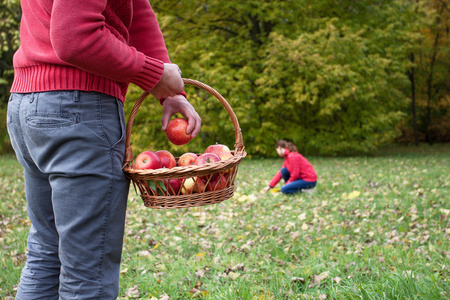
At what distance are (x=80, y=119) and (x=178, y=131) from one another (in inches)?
22.0

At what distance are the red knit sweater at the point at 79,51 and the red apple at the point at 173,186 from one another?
0.39 metres

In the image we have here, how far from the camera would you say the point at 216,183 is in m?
1.67

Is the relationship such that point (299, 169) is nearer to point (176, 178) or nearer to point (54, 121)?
point (176, 178)

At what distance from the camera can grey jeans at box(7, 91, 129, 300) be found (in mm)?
1308

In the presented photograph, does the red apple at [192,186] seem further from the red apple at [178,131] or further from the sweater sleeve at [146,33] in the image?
the sweater sleeve at [146,33]

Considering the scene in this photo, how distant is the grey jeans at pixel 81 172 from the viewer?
1308 millimetres

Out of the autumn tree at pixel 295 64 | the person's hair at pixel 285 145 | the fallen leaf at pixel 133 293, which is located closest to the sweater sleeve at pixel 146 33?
the fallen leaf at pixel 133 293

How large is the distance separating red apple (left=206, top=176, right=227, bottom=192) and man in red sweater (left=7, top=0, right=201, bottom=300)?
1.20ft

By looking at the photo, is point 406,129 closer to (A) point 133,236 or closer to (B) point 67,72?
(A) point 133,236

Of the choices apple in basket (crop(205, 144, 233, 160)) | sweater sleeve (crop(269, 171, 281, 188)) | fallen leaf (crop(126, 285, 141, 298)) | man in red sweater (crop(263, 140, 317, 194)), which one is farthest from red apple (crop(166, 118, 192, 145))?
sweater sleeve (crop(269, 171, 281, 188))

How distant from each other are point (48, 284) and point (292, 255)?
206 centimetres

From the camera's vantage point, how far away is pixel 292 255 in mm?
3250

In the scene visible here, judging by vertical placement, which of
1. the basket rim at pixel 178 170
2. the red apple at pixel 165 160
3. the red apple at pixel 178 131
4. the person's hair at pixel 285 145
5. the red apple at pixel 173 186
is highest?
the red apple at pixel 178 131

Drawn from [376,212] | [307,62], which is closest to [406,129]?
[307,62]
